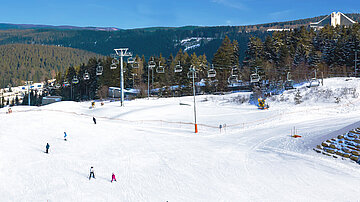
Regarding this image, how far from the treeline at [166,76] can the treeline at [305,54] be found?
6163 millimetres

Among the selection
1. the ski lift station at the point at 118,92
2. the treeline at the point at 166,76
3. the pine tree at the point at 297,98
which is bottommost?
the pine tree at the point at 297,98

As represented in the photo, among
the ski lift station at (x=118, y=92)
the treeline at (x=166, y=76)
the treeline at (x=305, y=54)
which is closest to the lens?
the treeline at (x=305, y=54)

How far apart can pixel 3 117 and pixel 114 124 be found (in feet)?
54.8

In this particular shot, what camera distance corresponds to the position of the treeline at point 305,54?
59.0 metres

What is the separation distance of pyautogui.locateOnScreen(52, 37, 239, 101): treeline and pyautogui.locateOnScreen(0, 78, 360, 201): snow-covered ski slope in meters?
22.1

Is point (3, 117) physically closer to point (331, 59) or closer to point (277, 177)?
point (277, 177)

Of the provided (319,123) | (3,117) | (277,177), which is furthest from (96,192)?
(3,117)

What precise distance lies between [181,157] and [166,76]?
179 feet

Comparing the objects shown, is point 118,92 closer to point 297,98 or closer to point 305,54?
point 297,98

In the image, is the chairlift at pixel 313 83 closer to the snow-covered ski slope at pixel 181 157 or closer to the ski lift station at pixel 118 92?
the snow-covered ski slope at pixel 181 157

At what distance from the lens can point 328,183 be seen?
17.2 meters

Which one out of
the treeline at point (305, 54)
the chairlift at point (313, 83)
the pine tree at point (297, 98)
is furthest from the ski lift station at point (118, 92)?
the chairlift at point (313, 83)

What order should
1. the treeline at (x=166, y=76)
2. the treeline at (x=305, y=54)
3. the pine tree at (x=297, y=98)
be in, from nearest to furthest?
the pine tree at (x=297, y=98), the treeline at (x=305, y=54), the treeline at (x=166, y=76)

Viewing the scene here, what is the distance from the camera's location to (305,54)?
6712cm
